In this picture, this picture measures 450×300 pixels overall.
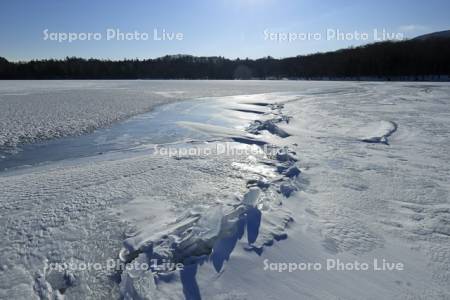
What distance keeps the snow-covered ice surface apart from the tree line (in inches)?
2414

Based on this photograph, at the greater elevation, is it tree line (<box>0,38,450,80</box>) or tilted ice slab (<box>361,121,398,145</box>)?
tree line (<box>0,38,450,80</box>)

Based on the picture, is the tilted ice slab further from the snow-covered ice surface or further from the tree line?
the tree line

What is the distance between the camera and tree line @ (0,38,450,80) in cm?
5612

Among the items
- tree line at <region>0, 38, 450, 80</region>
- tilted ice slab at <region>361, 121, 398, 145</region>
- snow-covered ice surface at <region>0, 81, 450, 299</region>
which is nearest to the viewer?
snow-covered ice surface at <region>0, 81, 450, 299</region>

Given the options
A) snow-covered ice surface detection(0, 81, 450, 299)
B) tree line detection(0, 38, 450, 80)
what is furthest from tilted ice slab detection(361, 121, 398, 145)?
tree line detection(0, 38, 450, 80)

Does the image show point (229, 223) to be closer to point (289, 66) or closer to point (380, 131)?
point (380, 131)

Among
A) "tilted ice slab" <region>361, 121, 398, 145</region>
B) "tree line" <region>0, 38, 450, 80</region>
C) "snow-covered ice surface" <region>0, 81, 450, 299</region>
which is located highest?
"tree line" <region>0, 38, 450, 80</region>

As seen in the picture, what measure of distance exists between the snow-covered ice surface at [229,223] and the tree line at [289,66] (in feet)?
201

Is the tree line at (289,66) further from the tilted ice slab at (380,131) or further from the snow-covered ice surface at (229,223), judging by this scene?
the snow-covered ice surface at (229,223)

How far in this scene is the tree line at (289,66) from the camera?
184ft

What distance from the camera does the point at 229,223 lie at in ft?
9.52

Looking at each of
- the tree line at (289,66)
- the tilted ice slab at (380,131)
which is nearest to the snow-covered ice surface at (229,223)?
the tilted ice slab at (380,131)

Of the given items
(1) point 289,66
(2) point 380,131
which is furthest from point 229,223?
(1) point 289,66

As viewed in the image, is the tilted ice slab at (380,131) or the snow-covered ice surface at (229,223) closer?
the snow-covered ice surface at (229,223)
